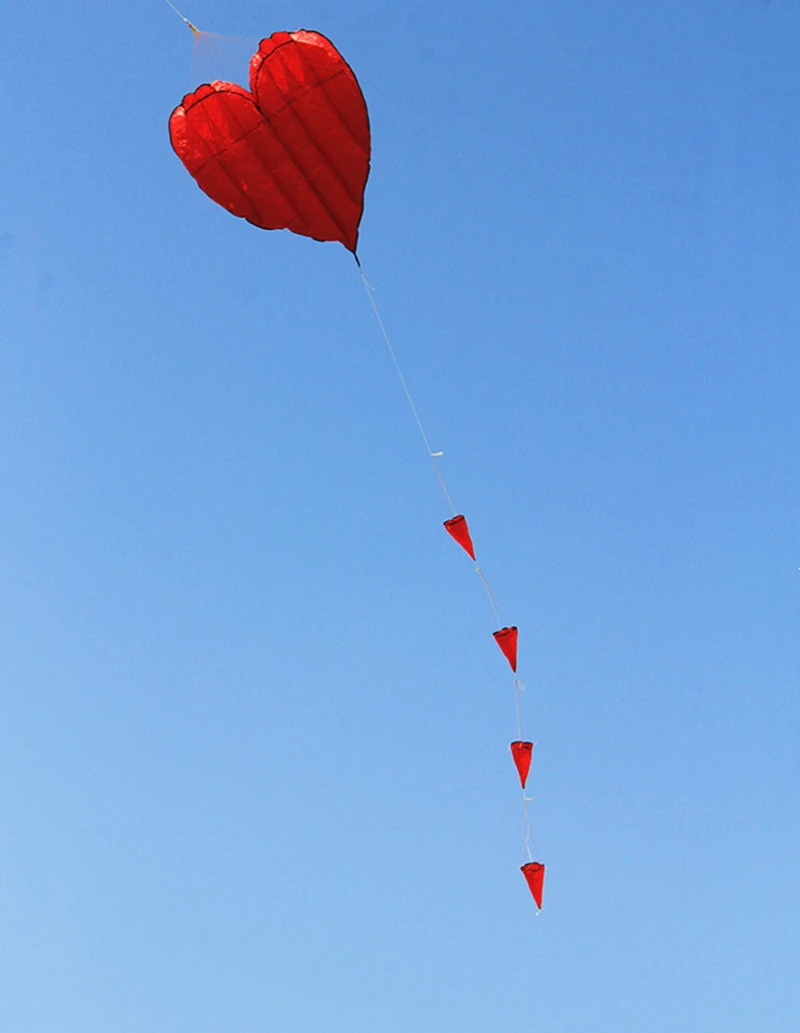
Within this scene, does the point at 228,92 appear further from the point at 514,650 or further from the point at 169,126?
the point at 514,650

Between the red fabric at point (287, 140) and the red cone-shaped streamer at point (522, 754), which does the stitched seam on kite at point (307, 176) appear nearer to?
the red fabric at point (287, 140)

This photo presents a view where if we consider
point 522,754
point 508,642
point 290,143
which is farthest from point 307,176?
point 522,754

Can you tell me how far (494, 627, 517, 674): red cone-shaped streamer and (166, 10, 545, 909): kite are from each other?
0.06 feet

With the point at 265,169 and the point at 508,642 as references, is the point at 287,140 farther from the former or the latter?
the point at 508,642

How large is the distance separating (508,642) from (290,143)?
10.1 m

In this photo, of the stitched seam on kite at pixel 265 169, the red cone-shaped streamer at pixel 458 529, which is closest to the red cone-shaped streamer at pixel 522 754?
the red cone-shaped streamer at pixel 458 529

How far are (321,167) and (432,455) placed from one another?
21.1 feet

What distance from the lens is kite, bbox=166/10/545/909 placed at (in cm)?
2738

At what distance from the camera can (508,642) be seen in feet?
93.1

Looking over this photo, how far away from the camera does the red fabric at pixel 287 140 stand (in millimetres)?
27359

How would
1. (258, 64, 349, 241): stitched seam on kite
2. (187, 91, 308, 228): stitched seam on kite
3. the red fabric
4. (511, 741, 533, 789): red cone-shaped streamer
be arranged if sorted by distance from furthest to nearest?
1. (511, 741, 533, 789): red cone-shaped streamer
2. (187, 91, 308, 228): stitched seam on kite
3. (258, 64, 349, 241): stitched seam on kite
4. the red fabric

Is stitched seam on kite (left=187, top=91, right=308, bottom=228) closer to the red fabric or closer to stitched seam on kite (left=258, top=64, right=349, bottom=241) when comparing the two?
the red fabric

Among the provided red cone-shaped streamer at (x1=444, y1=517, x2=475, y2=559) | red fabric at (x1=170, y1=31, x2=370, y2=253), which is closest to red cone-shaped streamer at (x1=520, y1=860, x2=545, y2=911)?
red cone-shaped streamer at (x1=444, y1=517, x2=475, y2=559)

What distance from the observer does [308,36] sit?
27469 mm
